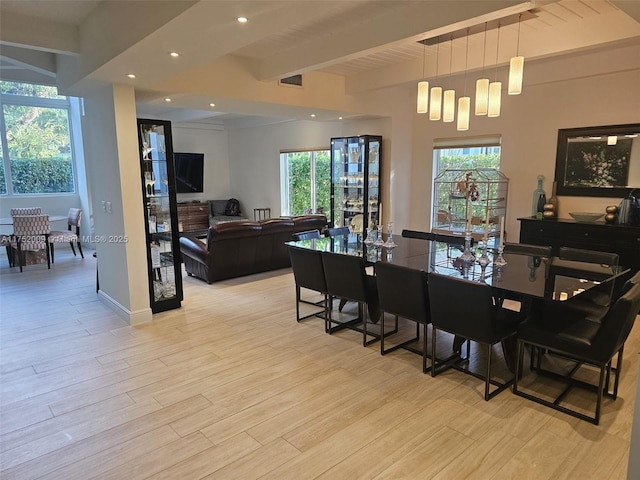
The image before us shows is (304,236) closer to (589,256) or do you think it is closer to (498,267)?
(498,267)

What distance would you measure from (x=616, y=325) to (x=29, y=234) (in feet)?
26.2

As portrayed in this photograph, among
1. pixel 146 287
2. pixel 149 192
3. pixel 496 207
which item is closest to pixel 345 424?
pixel 146 287

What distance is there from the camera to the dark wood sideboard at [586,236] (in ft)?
14.8

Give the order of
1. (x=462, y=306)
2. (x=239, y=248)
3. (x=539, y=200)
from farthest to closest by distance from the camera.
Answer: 1. (x=239, y=248)
2. (x=539, y=200)
3. (x=462, y=306)

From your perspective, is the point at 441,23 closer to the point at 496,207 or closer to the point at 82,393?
the point at 496,207

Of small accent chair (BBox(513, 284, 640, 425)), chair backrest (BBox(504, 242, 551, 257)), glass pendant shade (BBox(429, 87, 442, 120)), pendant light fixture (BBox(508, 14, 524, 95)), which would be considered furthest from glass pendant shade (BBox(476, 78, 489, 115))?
small accent chair (BBox(513, 284, 640, 425))

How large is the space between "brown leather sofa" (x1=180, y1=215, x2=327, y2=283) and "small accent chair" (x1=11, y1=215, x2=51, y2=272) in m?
2.61

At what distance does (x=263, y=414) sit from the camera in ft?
9.06

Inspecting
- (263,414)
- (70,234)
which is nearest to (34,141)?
(70,234)

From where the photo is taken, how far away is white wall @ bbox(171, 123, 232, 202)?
33.2 feet

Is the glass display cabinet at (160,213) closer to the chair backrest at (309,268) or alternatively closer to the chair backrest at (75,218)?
the chair backrest at (309,268)

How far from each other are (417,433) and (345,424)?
18.0 inches

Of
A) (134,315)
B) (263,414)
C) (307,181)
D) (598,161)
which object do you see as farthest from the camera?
(307,181)

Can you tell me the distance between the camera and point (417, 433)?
2.55 meters
